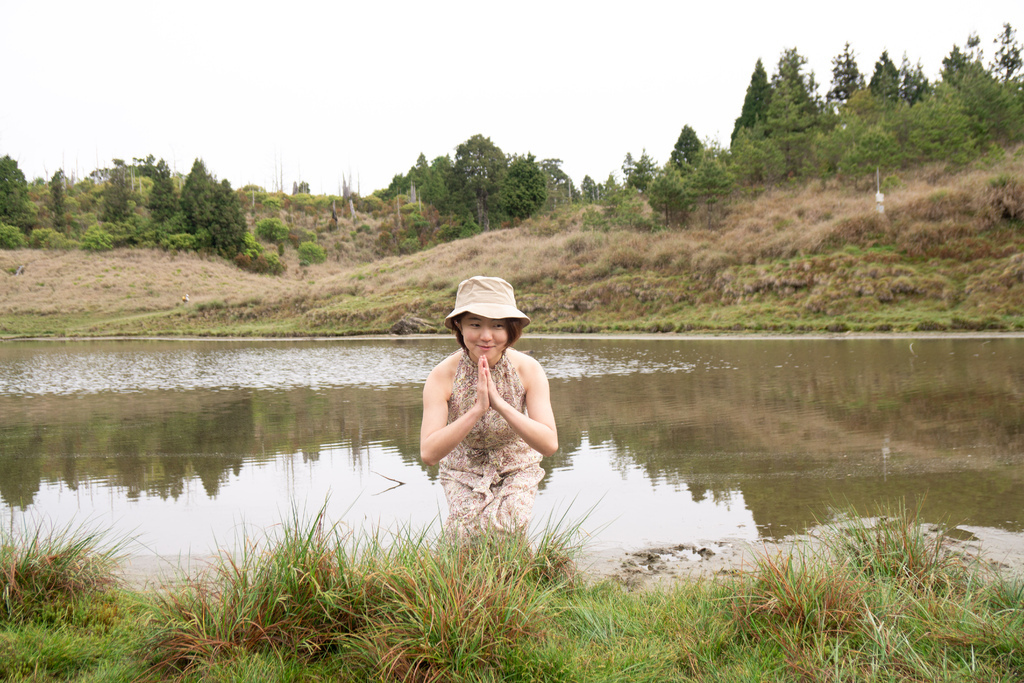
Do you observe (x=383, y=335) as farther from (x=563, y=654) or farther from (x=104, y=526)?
(x=563, y=654)

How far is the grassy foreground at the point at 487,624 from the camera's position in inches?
91.8

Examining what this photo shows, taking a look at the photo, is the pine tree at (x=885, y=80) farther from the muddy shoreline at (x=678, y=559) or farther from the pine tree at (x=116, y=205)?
the pine tree at (x=116, y=205)

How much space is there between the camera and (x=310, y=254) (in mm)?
71375

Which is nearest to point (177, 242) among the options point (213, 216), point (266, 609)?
point (213, 216)

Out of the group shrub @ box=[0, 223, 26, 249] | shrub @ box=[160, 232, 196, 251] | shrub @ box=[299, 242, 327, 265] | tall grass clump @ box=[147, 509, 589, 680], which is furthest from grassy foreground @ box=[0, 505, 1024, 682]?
shrub @ box=[0, 223, 26, 249]

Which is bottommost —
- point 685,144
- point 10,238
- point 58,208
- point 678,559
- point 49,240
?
point 678,559

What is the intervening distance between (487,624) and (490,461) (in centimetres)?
122

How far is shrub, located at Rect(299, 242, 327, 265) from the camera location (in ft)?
233

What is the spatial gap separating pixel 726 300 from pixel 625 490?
24769 millimetres

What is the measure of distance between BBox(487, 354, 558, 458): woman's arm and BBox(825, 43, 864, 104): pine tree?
65.9 metres

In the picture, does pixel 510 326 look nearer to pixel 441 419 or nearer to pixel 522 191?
pixel 441 419

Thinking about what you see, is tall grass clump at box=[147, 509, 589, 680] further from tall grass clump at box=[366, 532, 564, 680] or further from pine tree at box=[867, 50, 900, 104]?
pine tree at box=[867, 50, 900, 104]

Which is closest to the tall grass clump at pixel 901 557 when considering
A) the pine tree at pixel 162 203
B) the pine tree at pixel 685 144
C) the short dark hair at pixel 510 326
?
the short dark hair at pixel 510 326

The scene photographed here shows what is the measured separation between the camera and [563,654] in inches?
95.3
